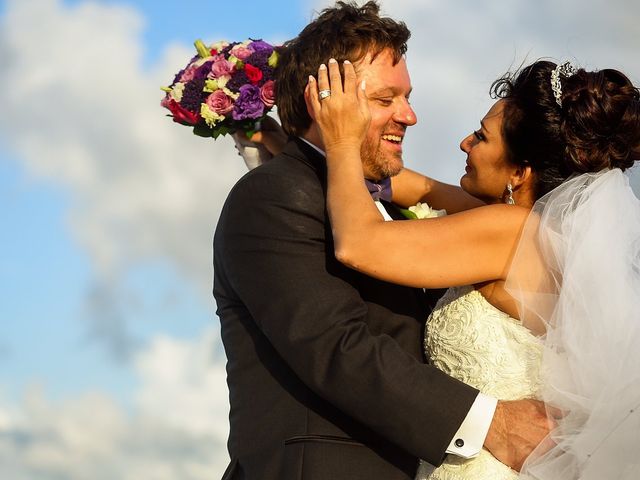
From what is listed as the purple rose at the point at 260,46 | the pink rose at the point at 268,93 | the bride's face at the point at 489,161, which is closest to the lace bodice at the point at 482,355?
the bride's face at the point at 489,161

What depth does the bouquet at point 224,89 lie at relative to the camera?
575 cm

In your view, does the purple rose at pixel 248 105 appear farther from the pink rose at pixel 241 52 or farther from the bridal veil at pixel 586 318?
the bridal veil at pixel 586 318

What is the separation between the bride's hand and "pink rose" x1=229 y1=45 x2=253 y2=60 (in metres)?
1.36

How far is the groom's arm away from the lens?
4.03m

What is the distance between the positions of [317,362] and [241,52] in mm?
2572

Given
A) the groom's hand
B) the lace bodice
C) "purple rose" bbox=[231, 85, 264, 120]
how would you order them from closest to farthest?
the groom's hand < the lace bodice < "purple rose" bbox=[231, 85, 264, 120]

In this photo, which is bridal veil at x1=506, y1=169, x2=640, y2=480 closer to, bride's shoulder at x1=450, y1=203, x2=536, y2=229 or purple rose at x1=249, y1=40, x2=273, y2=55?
bride's shoulder at x1=450, y1=203, x2=536, y2=229

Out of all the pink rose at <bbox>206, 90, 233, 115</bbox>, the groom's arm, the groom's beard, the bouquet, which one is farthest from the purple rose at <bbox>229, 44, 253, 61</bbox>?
the groom's arm

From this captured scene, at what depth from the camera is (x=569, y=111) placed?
4762 mm

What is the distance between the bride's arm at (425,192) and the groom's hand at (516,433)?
6.21 ft

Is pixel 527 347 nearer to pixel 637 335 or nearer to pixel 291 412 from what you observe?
pixel 637 335

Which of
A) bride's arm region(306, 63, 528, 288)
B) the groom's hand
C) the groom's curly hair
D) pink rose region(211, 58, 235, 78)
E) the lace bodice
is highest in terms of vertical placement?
pink rose region(211, 58, 235, 78)

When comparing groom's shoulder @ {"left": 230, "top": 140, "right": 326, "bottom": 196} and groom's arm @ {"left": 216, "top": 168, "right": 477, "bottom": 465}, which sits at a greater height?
groom's shoulder @ {"left": 230, "top": 140, "right": 326, "bottom": 196}

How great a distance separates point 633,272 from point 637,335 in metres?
0.32
